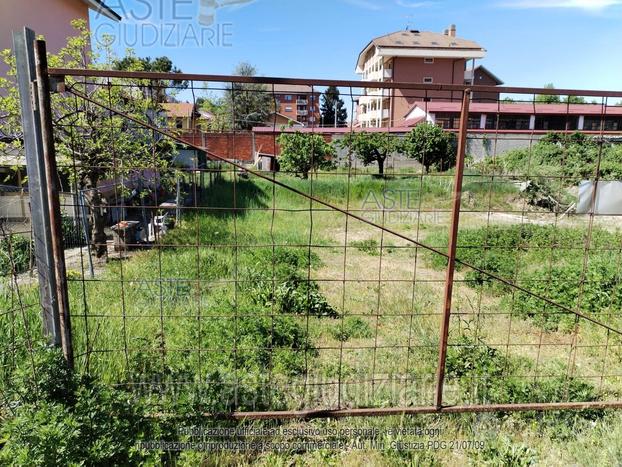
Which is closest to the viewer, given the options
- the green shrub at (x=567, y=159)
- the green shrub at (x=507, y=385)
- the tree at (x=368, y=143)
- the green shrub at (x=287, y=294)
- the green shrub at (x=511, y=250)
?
the tree at (x=368, y=143)

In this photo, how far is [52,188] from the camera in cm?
237

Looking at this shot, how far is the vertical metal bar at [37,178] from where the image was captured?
228 cm

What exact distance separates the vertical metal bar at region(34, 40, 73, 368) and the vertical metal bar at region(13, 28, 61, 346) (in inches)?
0.9

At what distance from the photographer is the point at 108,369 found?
9.36 feet

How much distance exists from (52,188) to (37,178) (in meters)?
0.12

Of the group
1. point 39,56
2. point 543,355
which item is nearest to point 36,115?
point 39,56

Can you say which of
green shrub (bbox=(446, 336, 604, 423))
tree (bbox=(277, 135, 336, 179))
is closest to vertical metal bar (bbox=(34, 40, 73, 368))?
tree (bbox=(277, 135, 336, 179))

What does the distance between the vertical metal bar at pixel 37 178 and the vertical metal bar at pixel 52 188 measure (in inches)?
0.9

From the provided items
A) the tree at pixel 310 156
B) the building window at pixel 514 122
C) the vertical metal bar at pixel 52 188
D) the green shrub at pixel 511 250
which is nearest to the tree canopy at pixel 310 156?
the tree at pixel 310 156

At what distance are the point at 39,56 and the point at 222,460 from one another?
2.41 meters

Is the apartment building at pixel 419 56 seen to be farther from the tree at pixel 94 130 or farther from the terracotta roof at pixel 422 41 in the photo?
the tree at pixel 94 130

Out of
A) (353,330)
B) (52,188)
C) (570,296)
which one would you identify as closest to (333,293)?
(353,330)

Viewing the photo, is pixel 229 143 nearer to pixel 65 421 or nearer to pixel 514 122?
pixel 65 421

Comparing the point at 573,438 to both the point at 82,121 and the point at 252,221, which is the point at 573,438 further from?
the point at 252,221
